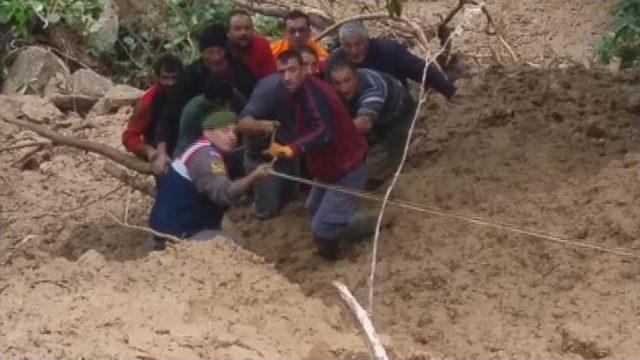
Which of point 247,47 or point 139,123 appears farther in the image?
point 247,47

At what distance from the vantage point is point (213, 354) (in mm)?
5094

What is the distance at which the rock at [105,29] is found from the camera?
39.2 ft

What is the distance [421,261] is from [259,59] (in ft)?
6.29

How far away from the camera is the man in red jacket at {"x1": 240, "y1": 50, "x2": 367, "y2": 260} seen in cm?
675

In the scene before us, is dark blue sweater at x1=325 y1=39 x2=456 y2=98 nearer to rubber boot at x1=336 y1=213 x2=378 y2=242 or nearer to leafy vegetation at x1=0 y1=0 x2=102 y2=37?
rubber boot at x1=336 y1=213 x2=378 y2=242

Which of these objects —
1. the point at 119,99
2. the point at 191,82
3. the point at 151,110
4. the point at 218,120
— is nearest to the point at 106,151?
the point at 151,110

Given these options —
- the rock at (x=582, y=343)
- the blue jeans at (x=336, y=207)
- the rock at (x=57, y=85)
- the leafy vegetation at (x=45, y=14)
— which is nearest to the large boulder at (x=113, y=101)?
the rock at (x=57, y=85)

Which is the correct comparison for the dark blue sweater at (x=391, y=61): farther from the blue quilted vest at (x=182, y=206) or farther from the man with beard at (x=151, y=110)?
the blue quilted vest at (x=182, y=206)

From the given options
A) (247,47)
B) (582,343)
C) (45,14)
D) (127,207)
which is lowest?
(127,207)

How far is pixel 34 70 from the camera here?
11258mm

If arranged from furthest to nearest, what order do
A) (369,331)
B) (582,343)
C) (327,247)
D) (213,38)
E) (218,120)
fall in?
(213,38), (327,247), (218,120), (582,343), (369,331)

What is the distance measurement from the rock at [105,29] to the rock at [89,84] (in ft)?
1.92

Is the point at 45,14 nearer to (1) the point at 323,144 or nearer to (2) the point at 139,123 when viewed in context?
(2) the point at 139,123

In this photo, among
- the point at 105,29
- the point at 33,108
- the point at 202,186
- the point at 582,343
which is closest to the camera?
the point at 582,343
